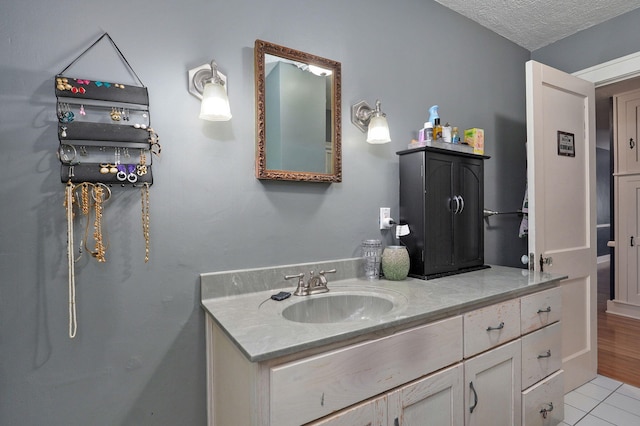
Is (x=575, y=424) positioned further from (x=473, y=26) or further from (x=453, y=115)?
(x=473, y=26)

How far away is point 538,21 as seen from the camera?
2.27m

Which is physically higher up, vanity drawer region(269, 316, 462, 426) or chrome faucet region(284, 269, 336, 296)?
chrome faucet region(284, 269, 336, 296)

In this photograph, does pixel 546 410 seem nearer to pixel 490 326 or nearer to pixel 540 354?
pixel 540 354

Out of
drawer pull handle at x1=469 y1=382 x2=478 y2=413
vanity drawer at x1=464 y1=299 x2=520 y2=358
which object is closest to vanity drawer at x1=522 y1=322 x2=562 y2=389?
→ vanity drawer at x1=464 y1=299 x2=520 y2=358

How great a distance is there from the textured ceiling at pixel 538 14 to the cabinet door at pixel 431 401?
2071 mm

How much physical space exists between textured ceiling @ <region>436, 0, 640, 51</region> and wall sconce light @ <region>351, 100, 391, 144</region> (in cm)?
96

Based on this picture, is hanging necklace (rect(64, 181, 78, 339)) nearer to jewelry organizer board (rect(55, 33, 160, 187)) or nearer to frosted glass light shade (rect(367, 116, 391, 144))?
jewelry organizer board (rect(55, 33, 160, 187))

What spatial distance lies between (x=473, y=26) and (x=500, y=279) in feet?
5.52

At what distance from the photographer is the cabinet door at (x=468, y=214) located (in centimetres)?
183

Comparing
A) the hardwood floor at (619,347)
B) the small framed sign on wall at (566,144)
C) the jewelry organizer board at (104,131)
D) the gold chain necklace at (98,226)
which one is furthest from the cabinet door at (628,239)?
the gold chain necklace at (98,226)

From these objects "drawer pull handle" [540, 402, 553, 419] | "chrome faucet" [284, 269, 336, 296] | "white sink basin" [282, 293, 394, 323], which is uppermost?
"chrome faucet" [284, 269, 336, 296]

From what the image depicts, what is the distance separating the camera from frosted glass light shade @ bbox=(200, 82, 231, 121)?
4.05ft

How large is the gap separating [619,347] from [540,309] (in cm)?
207

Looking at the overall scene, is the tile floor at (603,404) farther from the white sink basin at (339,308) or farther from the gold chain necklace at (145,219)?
the gold chain necklace at (145,219)
